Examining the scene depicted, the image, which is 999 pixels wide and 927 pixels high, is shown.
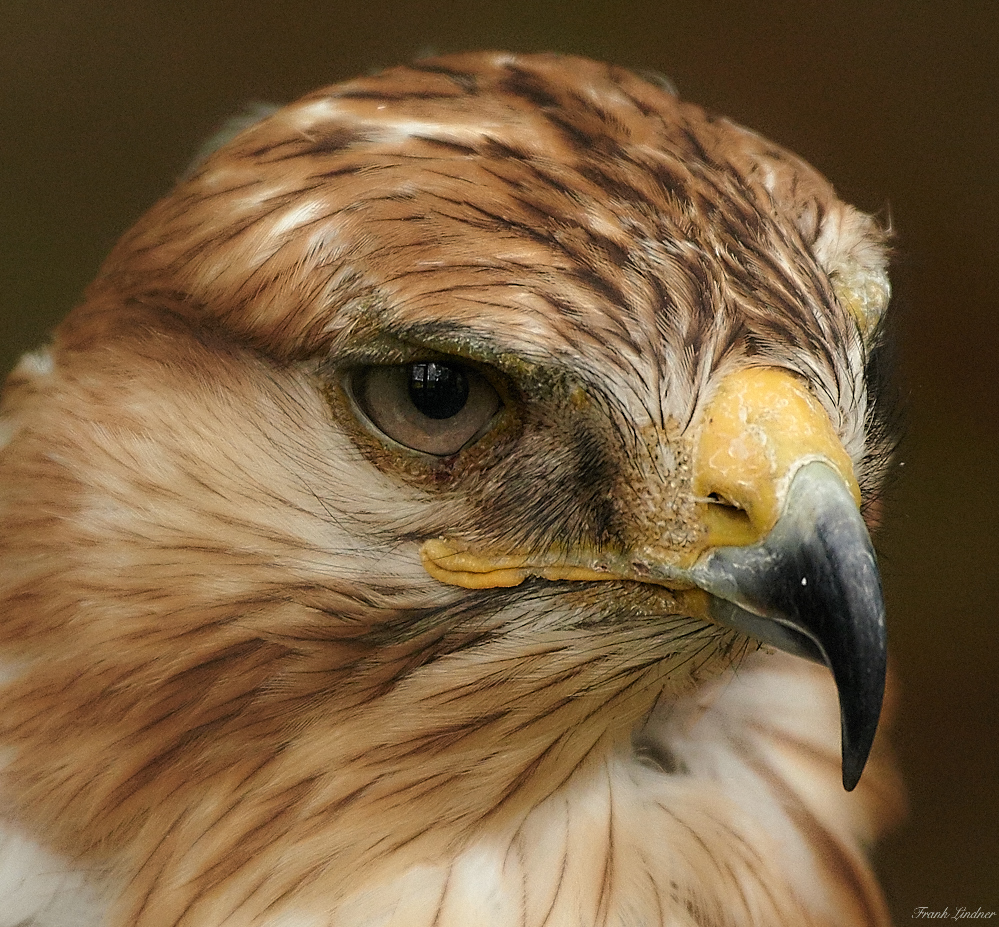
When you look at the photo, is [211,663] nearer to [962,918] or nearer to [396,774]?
[396,774]

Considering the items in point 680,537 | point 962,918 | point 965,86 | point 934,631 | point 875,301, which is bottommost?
point 962,918

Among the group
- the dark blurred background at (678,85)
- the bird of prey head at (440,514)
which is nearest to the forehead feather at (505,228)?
the bird of prey head at (440,514)

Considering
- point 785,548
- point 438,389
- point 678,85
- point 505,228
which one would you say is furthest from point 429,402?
point 678,85

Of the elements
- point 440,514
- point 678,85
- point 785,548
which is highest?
point 678,85

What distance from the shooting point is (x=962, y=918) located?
1507 mm

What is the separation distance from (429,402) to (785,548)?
246 millimetres

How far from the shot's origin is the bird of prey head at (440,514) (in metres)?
0.71

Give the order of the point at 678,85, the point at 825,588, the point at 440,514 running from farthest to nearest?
the point at 678,85 < the point at 440,514 < the point at 825,588

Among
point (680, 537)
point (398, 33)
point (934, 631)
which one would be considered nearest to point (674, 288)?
point (680, 537)

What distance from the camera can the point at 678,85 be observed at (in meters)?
1.15

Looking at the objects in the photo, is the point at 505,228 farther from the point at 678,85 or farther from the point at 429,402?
the point at 678,85

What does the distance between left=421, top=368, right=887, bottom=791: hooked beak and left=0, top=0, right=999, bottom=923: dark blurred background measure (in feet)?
1.12

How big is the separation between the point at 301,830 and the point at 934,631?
1133 millimetres

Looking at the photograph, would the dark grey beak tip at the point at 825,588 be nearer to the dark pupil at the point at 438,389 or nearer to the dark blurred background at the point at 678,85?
the dark pupil at the point at 438,389
